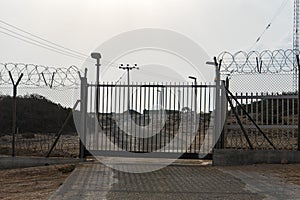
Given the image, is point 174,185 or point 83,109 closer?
point 174,185

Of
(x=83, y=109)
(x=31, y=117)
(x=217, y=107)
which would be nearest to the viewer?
(x=217, y=107)

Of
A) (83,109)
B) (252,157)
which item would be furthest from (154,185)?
(83,109)

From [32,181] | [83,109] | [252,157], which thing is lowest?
[32,181]

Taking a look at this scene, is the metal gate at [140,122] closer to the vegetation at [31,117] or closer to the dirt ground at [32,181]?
the dirt ground at [32,181]

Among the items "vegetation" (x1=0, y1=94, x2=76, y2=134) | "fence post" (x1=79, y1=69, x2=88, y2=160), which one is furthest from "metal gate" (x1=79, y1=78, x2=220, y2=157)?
"vegetation" (x1=0, y1=94, x2=76, y2=134)

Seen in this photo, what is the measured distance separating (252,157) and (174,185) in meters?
3.59

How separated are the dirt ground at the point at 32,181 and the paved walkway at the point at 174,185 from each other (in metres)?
0.27

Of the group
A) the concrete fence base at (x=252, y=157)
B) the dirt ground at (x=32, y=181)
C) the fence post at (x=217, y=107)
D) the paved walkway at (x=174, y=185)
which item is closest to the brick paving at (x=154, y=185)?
the paved walkway at (x=174, y=185)

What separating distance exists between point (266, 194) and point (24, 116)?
19683 millimetres

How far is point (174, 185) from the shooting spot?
28.2 feet

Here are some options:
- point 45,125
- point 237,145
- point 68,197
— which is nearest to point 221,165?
point 237,145

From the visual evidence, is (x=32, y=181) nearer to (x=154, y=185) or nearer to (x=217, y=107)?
(x=154, y=185)

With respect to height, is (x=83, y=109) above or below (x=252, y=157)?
Result: above

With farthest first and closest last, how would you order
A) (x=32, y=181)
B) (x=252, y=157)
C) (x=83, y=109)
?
(x=83, y=109) < (x=252, y=157) < (x=32, y=181)
